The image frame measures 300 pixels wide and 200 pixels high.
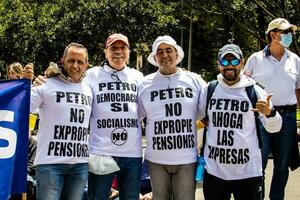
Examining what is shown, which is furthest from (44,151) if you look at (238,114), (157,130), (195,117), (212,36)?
(212,36)

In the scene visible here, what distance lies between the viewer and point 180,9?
20.2 metres

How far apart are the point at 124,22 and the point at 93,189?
15.2 m

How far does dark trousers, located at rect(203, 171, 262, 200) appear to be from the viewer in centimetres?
474

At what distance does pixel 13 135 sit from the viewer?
4.82 meters

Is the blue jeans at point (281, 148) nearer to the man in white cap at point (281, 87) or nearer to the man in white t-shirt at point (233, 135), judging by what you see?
the man in white cap at point (281, 87)

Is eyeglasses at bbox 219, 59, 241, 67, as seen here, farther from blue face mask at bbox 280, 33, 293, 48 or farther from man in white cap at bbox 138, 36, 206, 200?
blue face mask at bbox 280, 33, 293, 48

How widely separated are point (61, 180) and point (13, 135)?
581 millimetres

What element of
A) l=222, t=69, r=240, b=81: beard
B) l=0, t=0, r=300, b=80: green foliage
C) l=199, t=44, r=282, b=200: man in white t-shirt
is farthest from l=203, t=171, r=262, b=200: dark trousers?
l=0, t=0, r=300, b=80: green foliage

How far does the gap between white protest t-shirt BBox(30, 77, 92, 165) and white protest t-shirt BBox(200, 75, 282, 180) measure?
45.8 inches

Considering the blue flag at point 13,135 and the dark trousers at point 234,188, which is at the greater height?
the blue flag at point 13,135

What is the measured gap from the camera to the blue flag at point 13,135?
4.78 metres

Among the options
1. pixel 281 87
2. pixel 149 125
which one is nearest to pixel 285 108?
pixel 281 87

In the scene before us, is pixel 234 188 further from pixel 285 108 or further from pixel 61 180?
pixel 61 180

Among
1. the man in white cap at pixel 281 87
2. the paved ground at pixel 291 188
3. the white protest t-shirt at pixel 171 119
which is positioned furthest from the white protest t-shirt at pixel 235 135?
the paved ground at pixel 291 188
